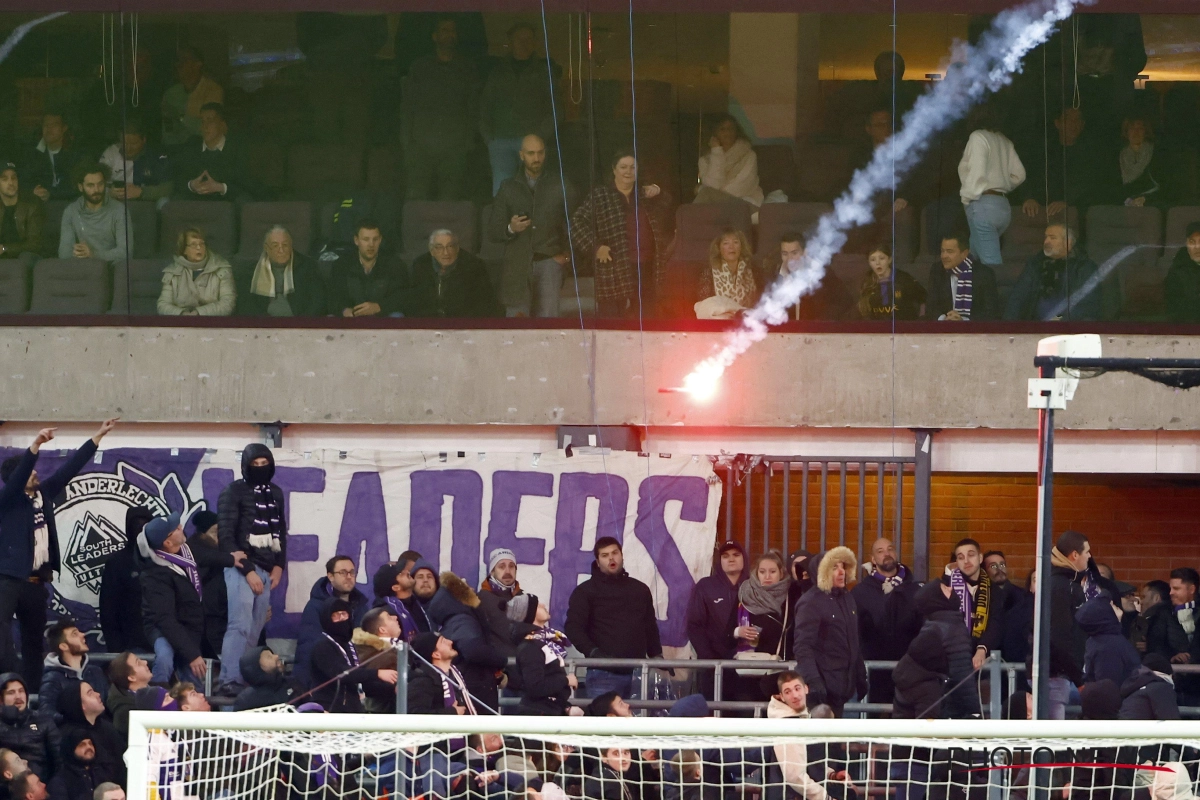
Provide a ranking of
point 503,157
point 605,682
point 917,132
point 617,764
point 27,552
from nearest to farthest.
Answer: point 617,764 < point 27,552 < point 605,682 < point 917,132 < point 503,157

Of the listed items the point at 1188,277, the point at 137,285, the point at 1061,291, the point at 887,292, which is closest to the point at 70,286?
the point at 137,285

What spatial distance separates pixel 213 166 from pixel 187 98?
688 mm

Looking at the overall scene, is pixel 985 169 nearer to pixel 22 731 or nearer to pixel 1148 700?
pixel 1148 700

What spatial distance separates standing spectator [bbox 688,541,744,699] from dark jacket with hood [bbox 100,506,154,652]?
4147mm

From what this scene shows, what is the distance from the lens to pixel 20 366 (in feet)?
51.2

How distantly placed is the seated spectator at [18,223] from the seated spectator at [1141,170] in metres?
9.77

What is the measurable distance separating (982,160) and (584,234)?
3.60 meters

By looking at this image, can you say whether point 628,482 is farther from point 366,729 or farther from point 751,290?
point 366,729

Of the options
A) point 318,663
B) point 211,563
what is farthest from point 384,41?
point 318,663

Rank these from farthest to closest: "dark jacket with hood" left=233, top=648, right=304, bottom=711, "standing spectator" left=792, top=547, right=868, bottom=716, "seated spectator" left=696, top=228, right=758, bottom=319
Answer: "seated spectator" left=696, top=228, right=758, bottom=319 < "standing spectator" left=792, top=547, right=868, bottom=716 < "dark jacket with hood" left=233, top=648, right=304, bottom=711

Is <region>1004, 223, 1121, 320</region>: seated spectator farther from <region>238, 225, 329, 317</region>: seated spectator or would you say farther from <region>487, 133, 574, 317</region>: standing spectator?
<region>238, 225, 329, 317</region>: seated spectator

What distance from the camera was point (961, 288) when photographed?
601 inches

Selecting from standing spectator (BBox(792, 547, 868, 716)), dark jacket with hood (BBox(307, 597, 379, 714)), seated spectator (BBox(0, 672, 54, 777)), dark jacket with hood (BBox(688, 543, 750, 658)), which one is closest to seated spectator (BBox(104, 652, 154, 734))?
seated spectator (BBox(0, 672, 54, 777))

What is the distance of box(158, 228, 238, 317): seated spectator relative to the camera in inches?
612
